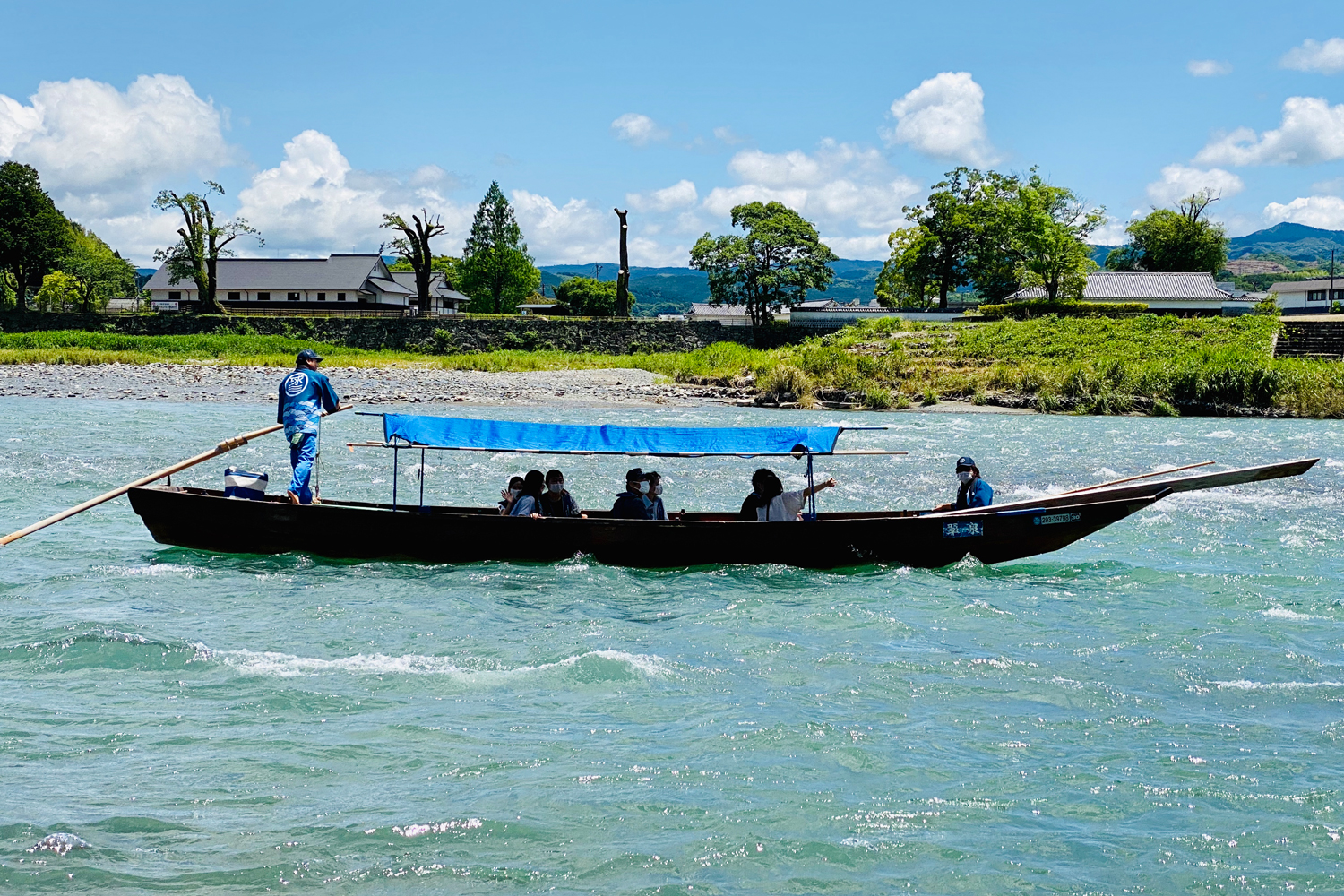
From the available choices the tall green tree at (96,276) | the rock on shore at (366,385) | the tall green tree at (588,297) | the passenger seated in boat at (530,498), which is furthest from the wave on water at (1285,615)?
the tall green tree at (588,297)

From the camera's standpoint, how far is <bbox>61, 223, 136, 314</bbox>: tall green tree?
83688 millimetres

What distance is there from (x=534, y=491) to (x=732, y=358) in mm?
36032

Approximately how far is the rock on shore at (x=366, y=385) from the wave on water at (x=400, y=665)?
28787 millimetres

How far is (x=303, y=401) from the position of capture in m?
14.7

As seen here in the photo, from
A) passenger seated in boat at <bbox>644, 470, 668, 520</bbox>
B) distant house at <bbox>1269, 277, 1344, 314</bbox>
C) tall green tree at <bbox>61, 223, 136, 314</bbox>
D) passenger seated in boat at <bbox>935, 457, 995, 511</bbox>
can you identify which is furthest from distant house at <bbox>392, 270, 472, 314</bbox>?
passenger seated in boat at <bbox>935, 457, 995, 511</bbox>

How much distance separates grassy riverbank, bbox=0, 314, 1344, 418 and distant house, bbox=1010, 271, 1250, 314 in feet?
85.6

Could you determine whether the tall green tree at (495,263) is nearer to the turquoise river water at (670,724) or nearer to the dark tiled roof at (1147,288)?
the dark tiled roof at (1147,288)

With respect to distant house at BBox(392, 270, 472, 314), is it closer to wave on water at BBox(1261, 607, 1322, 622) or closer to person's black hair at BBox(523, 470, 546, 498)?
person's black hair at BBox(523, 470, 546, 498)

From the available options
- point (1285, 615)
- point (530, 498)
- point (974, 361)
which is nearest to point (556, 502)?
point (530, 498)

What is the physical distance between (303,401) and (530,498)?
11.0 ft

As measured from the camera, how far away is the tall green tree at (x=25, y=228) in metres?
74.0

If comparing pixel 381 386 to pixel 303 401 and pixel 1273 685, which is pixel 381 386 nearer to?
pixel 303 401

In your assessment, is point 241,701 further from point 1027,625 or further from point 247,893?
point 1027,625

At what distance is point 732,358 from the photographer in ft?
163
